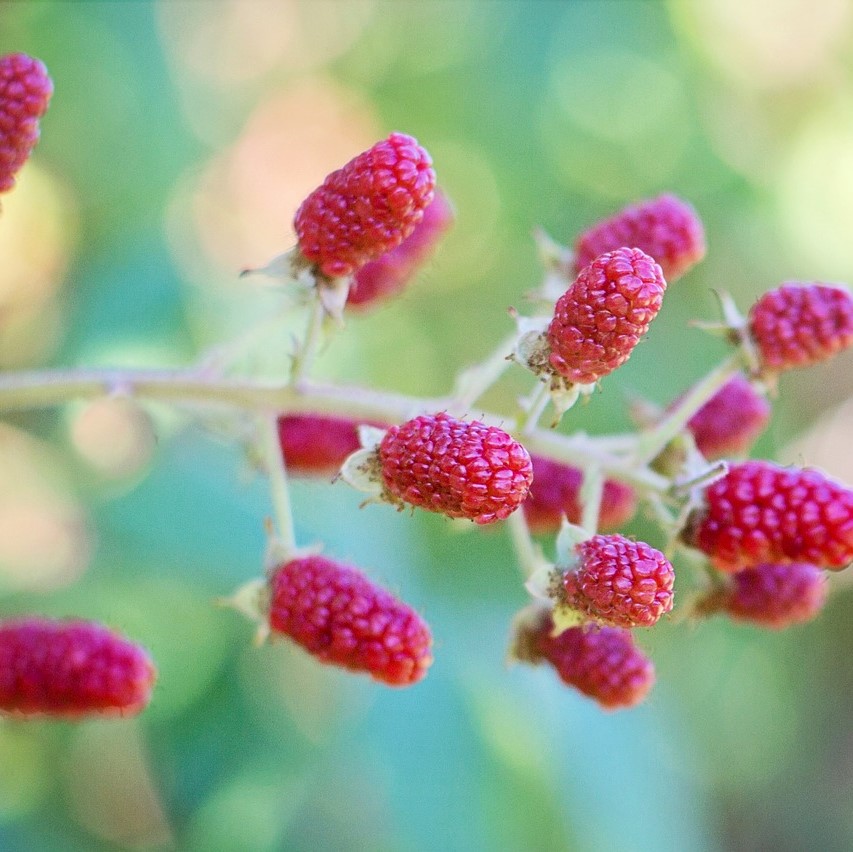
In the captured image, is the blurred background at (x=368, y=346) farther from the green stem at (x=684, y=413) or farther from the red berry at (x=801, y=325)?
the red berry at (x=801, y=325)

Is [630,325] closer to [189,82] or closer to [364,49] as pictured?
[189,82]

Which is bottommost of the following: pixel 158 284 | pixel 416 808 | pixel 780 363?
pixel 416 808

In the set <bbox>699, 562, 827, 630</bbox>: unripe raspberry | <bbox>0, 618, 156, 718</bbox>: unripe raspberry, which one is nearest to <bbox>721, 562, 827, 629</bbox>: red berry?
<bbox>699, 562, 827, 630</bbox>: unripe raspberry

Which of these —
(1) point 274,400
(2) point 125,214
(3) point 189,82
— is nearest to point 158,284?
(2) point 125,214

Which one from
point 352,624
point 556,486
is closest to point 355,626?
point 352,624

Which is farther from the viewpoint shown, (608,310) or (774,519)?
(774,519)

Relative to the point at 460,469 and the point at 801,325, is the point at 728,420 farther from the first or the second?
the point at 460,469

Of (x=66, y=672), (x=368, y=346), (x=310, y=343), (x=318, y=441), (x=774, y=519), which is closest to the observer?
(x=774, y=519)

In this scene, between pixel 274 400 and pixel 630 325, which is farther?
pixel 274 400
